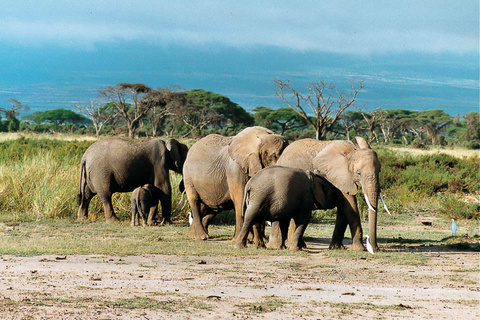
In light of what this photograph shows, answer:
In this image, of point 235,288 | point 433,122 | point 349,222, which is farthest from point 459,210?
point 433,122

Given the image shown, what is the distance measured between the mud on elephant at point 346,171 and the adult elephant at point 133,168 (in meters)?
4.25

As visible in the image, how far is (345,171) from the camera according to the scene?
10.1m

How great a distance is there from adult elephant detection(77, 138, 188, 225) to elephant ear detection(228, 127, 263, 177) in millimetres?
3451

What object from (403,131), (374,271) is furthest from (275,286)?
(403,131)

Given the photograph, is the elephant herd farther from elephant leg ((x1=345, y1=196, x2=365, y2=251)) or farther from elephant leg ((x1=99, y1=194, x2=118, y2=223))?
elephant leg ((x1=99, y1=194, x2=118, y2=223))

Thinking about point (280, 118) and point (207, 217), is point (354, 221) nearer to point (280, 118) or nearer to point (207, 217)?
point (207, 217)

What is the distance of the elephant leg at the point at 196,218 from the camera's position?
1201 centimetres

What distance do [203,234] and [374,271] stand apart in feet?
12.8

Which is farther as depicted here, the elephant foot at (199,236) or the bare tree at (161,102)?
the bare tree at (161,102)

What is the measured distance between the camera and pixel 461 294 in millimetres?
7410

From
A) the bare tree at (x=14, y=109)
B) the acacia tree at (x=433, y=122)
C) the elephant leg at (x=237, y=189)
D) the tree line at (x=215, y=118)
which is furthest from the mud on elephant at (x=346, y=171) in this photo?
the bare tree at (x=14, y=109)

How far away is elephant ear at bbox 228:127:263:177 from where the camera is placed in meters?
10.8

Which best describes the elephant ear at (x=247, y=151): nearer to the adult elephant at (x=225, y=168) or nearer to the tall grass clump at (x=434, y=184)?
the adult elephant at (x=225, y=168)

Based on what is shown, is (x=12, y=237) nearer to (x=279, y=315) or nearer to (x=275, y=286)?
(x=275, y=286)
